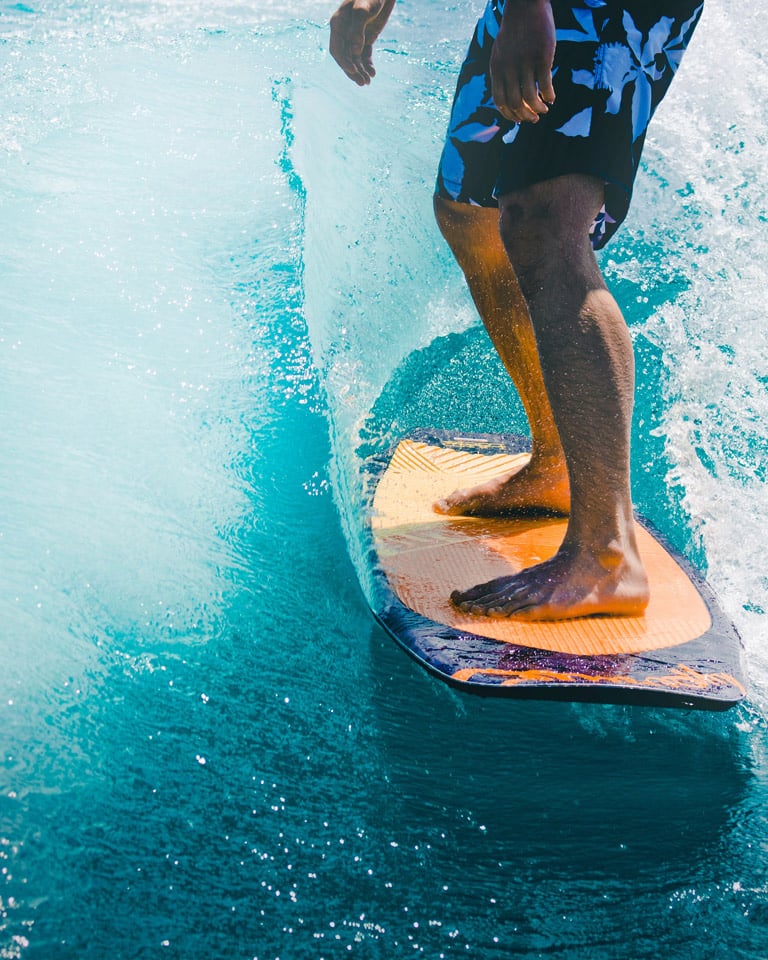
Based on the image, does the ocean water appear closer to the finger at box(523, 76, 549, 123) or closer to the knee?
the knee

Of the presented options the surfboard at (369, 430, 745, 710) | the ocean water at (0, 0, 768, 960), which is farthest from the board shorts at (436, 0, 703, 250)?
the ocean water at (0, 0, 768, 960)

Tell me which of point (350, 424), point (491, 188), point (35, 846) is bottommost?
point (350, 424)

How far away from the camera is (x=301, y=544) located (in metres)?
1.77

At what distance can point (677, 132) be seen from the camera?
3.29 meters

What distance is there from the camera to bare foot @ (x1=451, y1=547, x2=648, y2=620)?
4.88 feet

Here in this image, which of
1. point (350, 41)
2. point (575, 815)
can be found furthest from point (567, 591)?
point (350, 41)

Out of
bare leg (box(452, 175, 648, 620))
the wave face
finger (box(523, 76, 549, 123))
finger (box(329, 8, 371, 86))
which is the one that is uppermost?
finger (box(523, 76, 549, 123))

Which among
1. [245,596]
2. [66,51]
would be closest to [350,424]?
[245,596]

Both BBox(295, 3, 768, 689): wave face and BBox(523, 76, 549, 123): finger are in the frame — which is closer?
BBox(523, 76, 549, 123): finger

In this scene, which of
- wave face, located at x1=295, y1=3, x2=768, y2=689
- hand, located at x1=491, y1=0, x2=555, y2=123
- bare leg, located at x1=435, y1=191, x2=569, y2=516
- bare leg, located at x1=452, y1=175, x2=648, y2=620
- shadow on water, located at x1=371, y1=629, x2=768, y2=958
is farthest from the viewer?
wave face, located at x1=295, y1=3, x2=768, y2=689

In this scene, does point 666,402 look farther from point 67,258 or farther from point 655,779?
point 67,258

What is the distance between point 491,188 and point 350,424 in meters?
0.70

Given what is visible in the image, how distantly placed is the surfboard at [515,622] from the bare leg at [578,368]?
8 cm

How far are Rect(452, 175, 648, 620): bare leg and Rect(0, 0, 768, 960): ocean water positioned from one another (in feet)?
0.77
